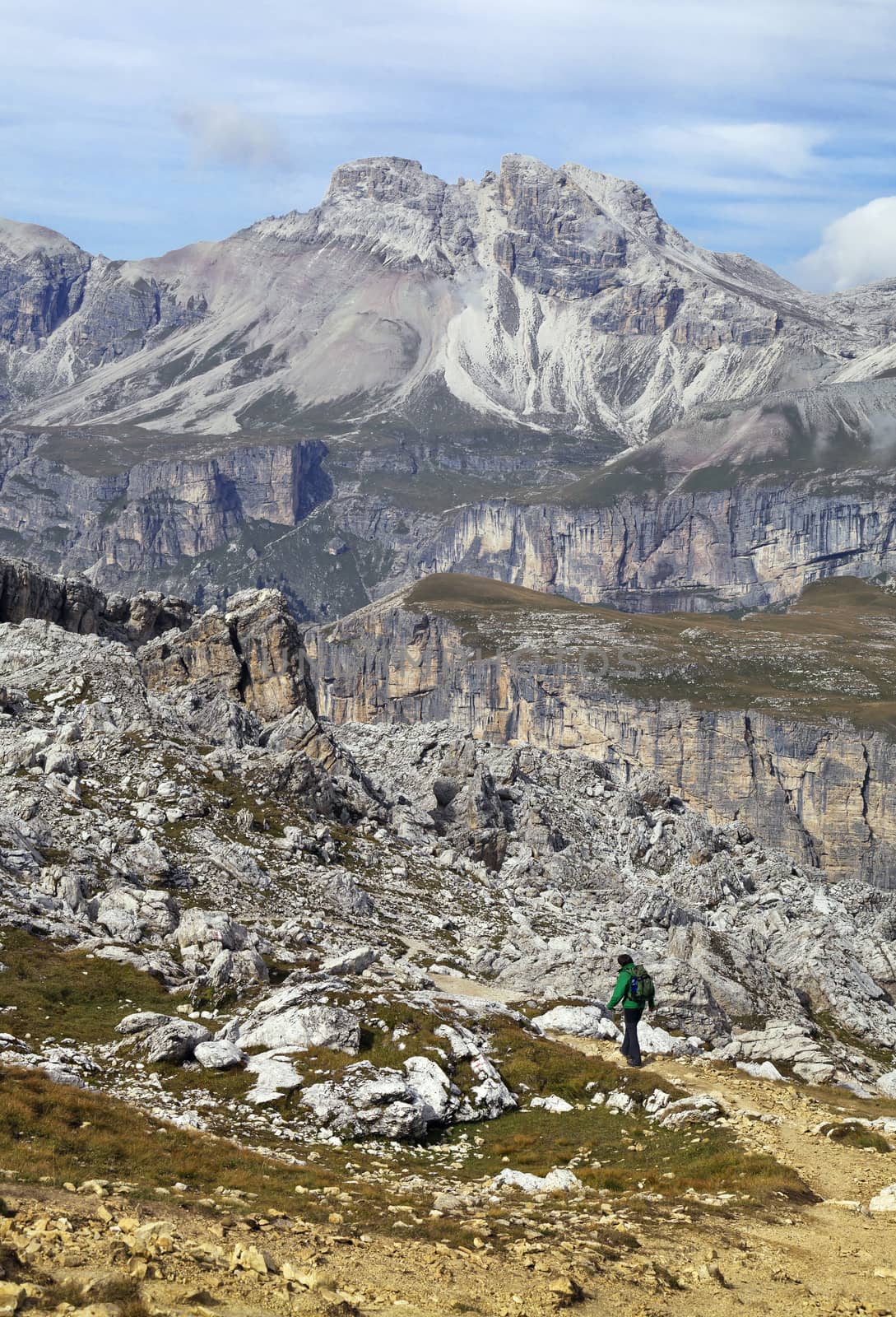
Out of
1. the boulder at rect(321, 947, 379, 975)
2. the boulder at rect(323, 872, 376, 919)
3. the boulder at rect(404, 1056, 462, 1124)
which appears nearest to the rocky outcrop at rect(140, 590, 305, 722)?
the boulder at rect(323, 872, 376, 919)

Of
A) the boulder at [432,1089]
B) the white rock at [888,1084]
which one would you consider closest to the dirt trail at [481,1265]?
the boulder at [432,1089]

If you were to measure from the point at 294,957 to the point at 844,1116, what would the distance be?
91.3 feet

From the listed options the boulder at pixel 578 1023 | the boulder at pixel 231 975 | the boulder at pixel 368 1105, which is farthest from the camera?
the boulder at pixel 578 1023

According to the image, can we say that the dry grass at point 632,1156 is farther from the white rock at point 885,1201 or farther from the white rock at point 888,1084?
the white rock at point 888,1084

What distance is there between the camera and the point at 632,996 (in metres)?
39.9

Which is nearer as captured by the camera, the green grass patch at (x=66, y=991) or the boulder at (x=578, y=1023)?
the green grass patch at (x=66, y=991)

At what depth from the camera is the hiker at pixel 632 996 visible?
39.6 m

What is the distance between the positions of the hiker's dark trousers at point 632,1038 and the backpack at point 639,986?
0.87 m

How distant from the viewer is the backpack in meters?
39.5

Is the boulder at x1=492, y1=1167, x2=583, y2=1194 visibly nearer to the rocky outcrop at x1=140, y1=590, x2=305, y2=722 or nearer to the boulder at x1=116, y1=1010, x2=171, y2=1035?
the boulder at x1=116, y1=1010, x2=171, y2=1035

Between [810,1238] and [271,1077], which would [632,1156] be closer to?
[810,1238]

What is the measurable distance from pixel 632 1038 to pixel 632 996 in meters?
2.12

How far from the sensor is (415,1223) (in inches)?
949

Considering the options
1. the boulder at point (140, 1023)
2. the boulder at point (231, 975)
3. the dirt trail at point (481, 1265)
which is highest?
the dirt trail at point (481, 1265)
